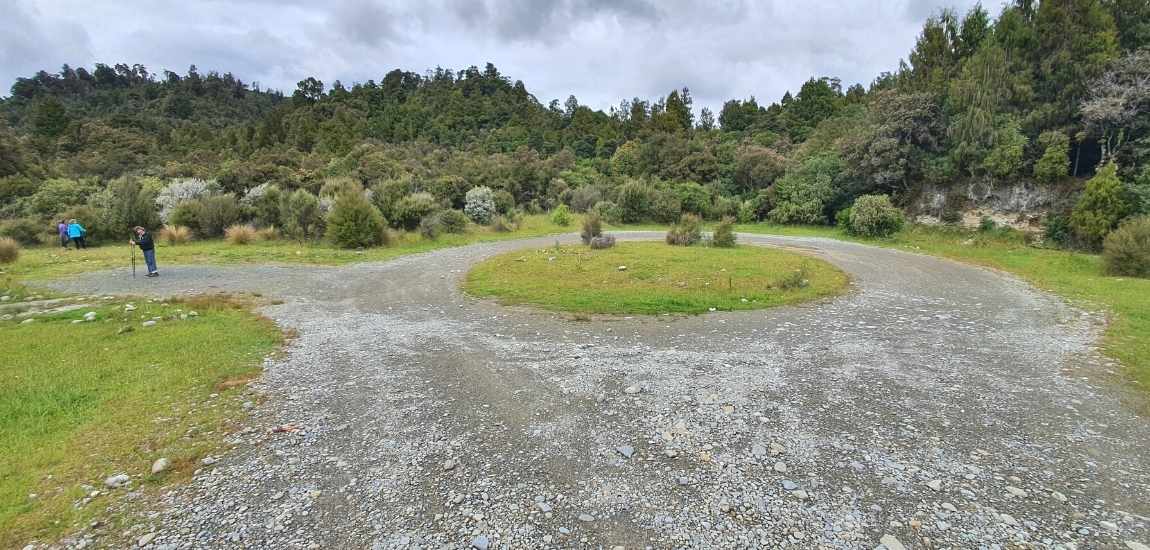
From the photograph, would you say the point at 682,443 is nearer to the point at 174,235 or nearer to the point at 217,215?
the point at 174,235

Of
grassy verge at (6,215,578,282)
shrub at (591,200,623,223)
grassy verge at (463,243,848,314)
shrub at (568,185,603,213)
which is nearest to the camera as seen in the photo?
grassy verge at (463,243,848,314)

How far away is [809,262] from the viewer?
15.0 m

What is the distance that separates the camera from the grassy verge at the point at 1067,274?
680 cm

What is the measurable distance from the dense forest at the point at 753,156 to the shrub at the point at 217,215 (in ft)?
0.24

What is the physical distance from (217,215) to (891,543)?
27.6 meters

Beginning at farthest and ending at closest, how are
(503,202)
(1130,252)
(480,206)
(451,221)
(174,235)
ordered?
(503,202) → (480,206) → (451,221) → (174,235) → (1130,252)

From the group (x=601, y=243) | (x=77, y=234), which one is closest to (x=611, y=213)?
(x=601, y=243)

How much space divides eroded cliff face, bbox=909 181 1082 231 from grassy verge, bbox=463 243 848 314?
16384 mm

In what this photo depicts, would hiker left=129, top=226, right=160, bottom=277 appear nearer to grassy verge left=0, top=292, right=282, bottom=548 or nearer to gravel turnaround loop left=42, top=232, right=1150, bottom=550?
grassy verge left=0, top=292, right=282, bottom=548

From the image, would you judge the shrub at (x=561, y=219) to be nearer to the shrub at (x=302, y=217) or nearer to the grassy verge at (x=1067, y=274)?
the grassy verge at (x=1067, y=274)

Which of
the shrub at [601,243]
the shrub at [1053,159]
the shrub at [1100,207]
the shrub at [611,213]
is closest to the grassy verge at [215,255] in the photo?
the shrub at [601,243]

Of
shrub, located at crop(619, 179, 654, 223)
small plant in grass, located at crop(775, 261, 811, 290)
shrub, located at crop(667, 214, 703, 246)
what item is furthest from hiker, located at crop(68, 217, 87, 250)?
shrub, located at crop(619, 179, 654, 223)

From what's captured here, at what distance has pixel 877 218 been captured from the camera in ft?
77.4

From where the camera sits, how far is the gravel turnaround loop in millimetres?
3053
